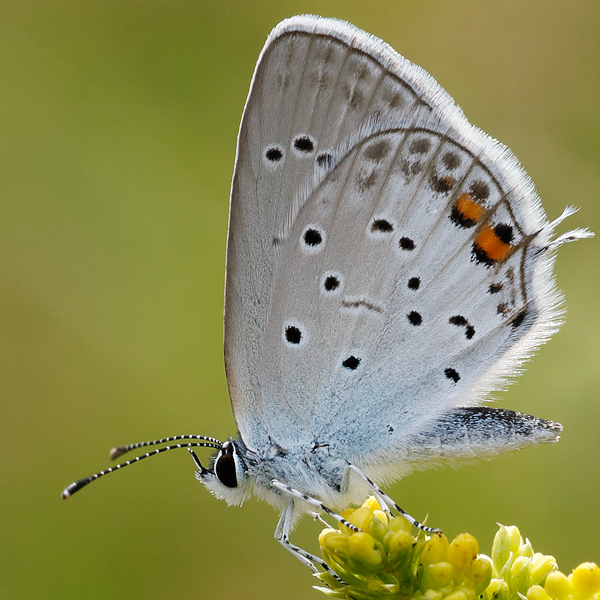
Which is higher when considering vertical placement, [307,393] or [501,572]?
[307,393]

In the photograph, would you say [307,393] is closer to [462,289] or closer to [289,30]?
[462,289]

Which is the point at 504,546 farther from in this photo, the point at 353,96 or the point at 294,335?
the point at 353,96

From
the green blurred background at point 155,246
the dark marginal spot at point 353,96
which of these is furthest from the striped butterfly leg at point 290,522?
the dark marginal spot at point 353,96

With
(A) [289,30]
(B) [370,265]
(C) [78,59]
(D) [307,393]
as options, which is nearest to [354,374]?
(D) [307,393]

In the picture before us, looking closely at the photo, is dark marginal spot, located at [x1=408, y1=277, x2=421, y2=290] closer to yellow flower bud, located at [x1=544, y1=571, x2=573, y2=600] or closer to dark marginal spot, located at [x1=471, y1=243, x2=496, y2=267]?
dark marginal spot, located at [x1=471, y1=243, x2=496, y2=267]

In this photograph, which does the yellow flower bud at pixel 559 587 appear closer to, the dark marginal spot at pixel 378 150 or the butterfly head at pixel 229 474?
the butterfly head at pixel 229 474

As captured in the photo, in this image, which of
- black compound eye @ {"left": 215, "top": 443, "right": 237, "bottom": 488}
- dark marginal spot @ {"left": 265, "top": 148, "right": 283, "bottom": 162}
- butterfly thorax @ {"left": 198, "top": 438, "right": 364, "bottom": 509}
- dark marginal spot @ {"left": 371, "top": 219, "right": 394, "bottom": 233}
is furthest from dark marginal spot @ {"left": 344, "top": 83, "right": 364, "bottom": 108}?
black compound eye @ {"left": 215, "top": 443, "right": 237, "bottom": 488}

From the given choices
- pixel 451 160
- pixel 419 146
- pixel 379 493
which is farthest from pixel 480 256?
pixel 379 493
